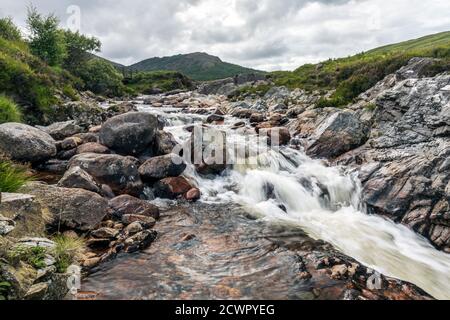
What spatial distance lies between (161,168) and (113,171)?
7.30ft

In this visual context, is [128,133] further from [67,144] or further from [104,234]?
[104,234]

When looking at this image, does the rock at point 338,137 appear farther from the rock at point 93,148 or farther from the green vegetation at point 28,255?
the green vegetation at point 28,255

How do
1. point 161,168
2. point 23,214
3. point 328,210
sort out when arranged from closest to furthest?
point 23,214 < point 328,210 < point 161,168

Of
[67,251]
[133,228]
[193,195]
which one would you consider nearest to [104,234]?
[133,228]

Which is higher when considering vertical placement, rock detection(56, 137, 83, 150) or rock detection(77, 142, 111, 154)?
rock detection(56, 137, 83, 150)

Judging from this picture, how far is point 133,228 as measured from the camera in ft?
32.4

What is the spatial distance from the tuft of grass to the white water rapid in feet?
21.7

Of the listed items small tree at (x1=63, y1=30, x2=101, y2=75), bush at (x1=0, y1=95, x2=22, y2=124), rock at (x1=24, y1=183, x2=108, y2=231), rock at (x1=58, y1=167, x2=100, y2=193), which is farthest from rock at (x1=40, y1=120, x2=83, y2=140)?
small tree at (x1=63, y1=30, x2=101, y2=75)

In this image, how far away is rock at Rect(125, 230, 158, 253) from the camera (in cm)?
891

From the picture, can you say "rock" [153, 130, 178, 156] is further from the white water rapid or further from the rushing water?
the white water rapid

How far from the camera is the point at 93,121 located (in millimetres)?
22906

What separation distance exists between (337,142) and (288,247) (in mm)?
12100

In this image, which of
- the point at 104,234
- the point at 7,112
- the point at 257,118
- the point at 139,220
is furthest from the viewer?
the point at 257,118

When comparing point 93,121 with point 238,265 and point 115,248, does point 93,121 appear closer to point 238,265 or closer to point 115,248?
point 115,248
